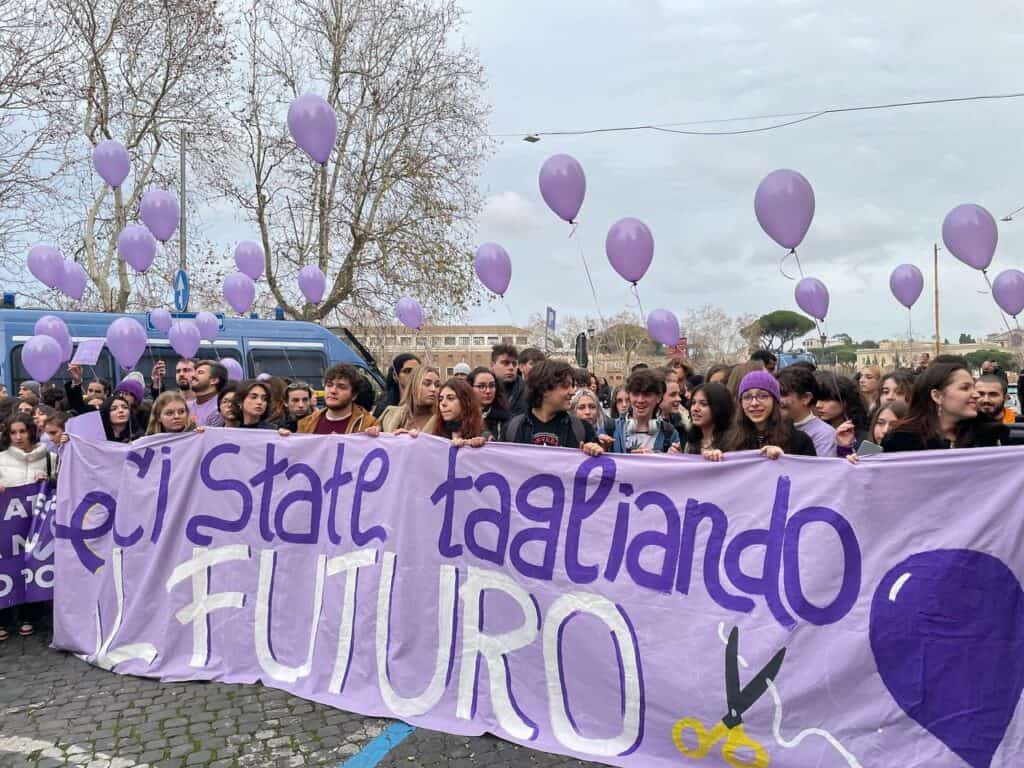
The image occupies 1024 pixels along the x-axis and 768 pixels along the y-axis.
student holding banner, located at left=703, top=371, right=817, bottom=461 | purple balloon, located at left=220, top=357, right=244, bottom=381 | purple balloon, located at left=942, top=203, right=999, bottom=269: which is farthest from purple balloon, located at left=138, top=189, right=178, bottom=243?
purple balloon, located at left=942, top=203, right=999, bottom=269

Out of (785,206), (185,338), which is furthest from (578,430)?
(185,338)

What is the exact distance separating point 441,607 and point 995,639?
2211 millimetres

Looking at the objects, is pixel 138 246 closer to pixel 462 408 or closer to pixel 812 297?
pixel 462 408

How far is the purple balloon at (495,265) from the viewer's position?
9.72 meters

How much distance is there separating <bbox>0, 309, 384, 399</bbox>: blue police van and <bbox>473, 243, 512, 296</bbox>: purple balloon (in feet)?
6.63

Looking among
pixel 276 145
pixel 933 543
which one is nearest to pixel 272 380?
pixel 933 543

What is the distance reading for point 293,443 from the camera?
14.8 ft

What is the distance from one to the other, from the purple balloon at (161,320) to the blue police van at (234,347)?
0.15 metres

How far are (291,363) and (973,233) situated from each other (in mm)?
9698

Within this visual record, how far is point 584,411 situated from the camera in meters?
5.05

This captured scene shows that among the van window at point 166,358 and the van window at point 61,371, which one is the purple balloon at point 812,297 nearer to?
the van window at point 166,358

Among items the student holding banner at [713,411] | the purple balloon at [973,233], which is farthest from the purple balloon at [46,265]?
the purple balloon at [973,233]

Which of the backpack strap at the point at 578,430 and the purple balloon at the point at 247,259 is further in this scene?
the purple balloon at the point at 247,259

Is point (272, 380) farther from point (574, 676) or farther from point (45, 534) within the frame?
point (574, 676)
